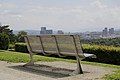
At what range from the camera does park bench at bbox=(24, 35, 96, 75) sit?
927cm

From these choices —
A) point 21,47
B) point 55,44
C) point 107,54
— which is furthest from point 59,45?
point 21,47

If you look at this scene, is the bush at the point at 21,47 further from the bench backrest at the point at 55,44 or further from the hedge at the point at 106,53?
the bench backrest at the point at 55,44

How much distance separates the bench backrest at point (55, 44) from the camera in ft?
30.5

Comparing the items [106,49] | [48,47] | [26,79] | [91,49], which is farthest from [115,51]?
[26,79]

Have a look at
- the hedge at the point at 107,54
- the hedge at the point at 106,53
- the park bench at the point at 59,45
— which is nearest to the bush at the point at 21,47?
the hedge at the point at 106,53

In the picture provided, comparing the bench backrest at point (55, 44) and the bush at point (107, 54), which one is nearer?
Answer: the bench backrest at point (55, 44)

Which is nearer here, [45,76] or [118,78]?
[118,78]

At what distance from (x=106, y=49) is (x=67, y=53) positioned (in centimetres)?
563

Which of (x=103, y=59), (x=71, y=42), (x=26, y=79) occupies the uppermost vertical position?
(x=71, y=42)

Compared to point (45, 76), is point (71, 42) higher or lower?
higher

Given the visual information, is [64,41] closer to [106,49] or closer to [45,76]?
[45,76]

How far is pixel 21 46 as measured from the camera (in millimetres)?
25094

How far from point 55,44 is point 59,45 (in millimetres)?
155

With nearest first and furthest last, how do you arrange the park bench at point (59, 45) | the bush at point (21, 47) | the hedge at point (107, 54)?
the park bench at point (59, 45) → the hedge at point (107, 54) → the bush at point (21, 47)
